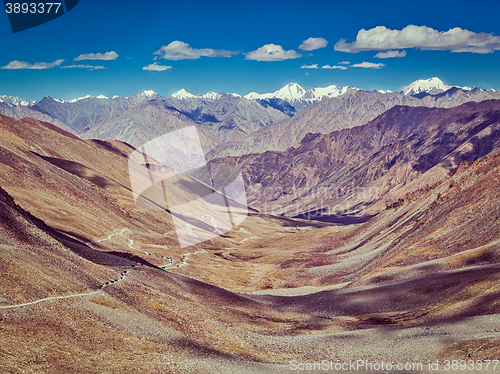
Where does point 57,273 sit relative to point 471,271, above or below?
above

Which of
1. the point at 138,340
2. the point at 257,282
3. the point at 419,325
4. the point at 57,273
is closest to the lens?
the point at 138,340

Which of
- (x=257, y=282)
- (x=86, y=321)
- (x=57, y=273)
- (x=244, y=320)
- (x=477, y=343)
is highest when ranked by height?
(x=57, y=273)

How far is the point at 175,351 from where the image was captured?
23703 millimetres

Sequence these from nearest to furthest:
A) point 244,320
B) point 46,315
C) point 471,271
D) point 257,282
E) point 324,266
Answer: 1. point 46,315
2. point 244,320
3. point 471,271
4. point 257,282
5. point 324,266

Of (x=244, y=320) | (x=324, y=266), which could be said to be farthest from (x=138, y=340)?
(x=324, y=266)

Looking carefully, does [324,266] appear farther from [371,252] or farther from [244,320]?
[244,320]

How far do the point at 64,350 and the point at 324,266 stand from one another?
181 ft

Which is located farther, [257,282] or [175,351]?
[257,282]

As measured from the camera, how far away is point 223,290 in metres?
45.7

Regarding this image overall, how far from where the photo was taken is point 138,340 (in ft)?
78.5

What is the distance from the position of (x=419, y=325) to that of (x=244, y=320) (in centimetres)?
1345

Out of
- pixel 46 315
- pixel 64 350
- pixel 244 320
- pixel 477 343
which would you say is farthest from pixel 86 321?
pixel 477 343

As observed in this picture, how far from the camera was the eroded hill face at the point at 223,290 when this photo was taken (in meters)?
22.4

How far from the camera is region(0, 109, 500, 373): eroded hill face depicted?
22.4 meters
